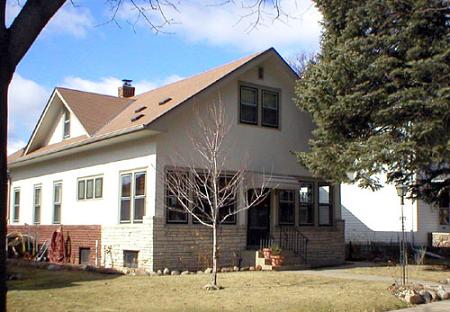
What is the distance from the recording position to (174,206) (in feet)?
61.4

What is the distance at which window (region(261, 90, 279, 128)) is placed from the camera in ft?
70.1

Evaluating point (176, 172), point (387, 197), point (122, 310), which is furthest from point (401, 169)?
point (387, 197)

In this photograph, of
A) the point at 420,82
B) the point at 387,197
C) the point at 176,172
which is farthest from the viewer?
the point at 387,197

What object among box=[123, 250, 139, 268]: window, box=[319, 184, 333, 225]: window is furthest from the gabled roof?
box=[319, 184, 333, 225]: window

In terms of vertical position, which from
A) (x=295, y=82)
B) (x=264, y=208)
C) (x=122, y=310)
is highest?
(x=295, y=82)

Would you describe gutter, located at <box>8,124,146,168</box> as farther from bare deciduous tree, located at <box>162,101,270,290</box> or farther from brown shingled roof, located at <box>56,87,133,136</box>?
bare deciduous tree, located at <box>162,101,270,290</box>

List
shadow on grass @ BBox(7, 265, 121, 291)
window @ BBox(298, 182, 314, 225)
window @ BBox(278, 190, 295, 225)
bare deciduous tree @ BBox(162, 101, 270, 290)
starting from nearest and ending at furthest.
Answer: shadow on grass @ BBox(7, 265, 121, 291), bare deciduous tree @ BBox(162, 101, 270, 290), window @ BBox(278, 190, 295, 225), window @ BBox(298, 182, 314, 225)

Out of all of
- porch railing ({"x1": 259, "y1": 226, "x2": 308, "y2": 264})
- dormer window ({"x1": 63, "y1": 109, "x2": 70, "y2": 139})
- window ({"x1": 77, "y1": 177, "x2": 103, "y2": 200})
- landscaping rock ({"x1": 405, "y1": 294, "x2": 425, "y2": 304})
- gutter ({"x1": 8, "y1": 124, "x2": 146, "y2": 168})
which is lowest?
landscaping rock ({"x1": 405, "y1": 294, "x2": 425, "y2": 304})

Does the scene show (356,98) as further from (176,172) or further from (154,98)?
(154,98)

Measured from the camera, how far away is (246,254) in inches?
777

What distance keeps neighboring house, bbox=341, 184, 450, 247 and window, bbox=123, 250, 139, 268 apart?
15.8 metres

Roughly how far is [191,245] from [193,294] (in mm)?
6223

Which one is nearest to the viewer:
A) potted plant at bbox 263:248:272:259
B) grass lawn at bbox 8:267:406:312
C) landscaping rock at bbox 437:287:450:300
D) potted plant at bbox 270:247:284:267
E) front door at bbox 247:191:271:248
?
grass lawn at bbox 8:267:406:312

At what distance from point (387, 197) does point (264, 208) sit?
13729 millimetres
